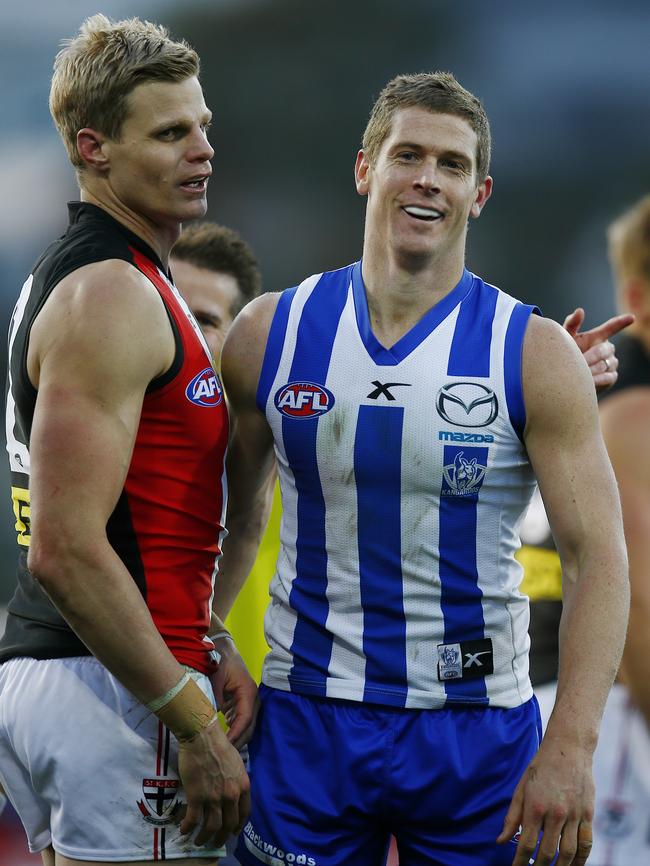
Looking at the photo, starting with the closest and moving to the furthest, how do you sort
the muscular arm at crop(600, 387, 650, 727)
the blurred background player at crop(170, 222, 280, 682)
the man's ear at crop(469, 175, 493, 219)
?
the man's ear at crop(469, 175, 493, 219) → the blurred background player at crop(170, 222, 280, 682) → the muscular arm at crop(600, 387, 650, 727)

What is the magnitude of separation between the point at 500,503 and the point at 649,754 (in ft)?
8.24

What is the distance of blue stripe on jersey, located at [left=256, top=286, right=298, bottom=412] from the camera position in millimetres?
2500

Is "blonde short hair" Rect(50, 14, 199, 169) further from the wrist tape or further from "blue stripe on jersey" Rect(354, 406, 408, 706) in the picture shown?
the wrist tape

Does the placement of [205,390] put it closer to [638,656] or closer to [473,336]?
[473,336]

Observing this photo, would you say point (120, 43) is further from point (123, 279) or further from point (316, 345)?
point (316, 345)

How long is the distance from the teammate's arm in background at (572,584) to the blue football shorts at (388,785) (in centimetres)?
16

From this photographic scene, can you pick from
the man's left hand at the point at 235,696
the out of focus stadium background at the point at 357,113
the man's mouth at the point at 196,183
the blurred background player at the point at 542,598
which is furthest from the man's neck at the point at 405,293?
the out of focus stadium background at the point at 357,113

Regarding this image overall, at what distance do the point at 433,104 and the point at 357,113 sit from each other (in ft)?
16.1

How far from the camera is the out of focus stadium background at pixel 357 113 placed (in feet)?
22.6

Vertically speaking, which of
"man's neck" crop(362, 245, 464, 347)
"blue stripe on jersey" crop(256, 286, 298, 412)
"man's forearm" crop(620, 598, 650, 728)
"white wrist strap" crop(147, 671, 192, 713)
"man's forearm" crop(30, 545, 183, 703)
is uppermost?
"man's neck" crop(362, 245, 464, 347)

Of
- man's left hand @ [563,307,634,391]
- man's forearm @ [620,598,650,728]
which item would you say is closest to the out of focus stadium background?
man's forearm @ [620,598,650,728]

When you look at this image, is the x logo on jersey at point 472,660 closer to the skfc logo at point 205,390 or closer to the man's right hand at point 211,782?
the man's right hand at point 211,782

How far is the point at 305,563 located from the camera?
8.17 ft

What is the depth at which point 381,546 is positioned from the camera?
2.41 m
